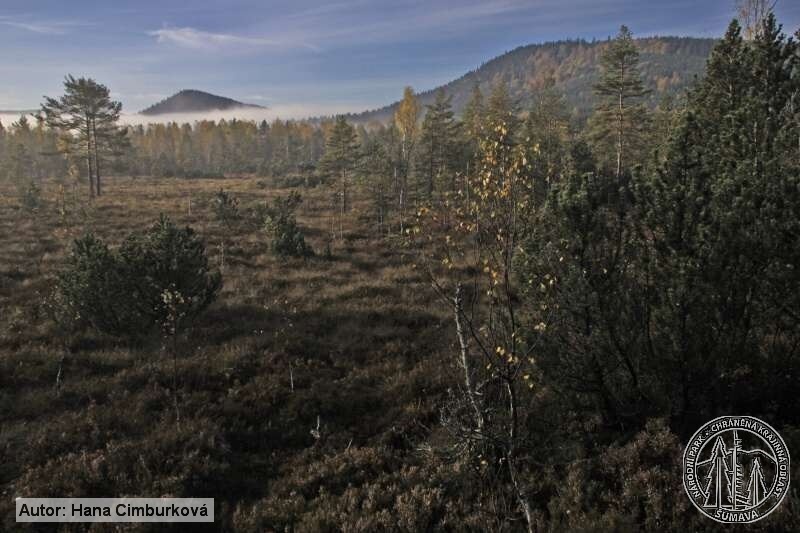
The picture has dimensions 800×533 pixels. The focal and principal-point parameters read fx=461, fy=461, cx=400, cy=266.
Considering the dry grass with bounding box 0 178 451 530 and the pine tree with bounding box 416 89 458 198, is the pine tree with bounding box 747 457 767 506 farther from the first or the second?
the pine tree with bounding box 416 89 458 198

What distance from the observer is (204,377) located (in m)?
10.3

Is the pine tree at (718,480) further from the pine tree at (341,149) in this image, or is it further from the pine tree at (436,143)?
the pine tree at (341,149)

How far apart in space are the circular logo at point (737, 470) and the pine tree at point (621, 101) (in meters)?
29.3

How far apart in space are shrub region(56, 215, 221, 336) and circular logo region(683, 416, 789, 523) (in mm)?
11208

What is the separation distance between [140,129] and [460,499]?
13265cm

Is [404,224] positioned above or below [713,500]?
above

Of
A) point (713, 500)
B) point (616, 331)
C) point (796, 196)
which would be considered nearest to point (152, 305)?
point (616, 331)

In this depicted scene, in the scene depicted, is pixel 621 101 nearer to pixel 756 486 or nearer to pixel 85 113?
pixel 756 486

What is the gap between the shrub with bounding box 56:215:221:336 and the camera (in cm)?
1180

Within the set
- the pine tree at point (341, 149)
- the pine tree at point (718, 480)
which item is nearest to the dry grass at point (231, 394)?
the pine tree at point (718, 480)

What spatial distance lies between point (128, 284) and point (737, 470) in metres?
12.9

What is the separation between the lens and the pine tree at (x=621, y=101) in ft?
109

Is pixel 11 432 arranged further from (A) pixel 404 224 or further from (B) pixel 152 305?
(A) pixel 404 224

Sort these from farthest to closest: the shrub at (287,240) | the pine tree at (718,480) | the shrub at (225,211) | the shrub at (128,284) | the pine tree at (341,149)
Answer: the pine tree at (341,149) → the shrub at (225,211) → the shrub at (287,240) → the shrub at (128,284) → the pine tree at (718,480)
